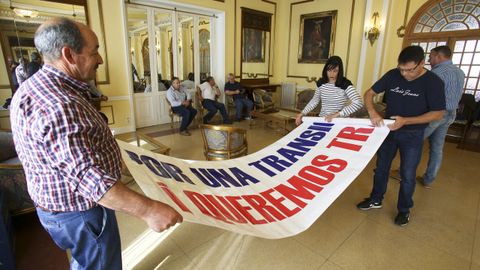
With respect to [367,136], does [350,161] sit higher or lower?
lower

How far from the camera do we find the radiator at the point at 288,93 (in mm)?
6981

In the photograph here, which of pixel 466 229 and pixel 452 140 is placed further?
pixel 452 140

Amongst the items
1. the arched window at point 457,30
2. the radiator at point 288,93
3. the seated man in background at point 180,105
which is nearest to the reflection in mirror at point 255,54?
the radiator at point 288,93

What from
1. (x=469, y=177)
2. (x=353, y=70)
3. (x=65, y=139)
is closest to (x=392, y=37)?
(x=353, y=70)

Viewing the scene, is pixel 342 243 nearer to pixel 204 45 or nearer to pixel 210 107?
pixel 210 107

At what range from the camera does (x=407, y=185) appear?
200cm

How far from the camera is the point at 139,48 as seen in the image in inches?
197

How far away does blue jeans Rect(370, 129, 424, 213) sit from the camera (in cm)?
188

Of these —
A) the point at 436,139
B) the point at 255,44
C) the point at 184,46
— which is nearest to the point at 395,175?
the point at 436,139

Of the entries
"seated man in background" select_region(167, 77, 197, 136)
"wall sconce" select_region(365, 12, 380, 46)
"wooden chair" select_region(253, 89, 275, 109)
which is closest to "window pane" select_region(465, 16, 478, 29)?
"wall sconce" select_region(365, 12, 380, 46)

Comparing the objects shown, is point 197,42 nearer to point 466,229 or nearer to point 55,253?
point 55,253

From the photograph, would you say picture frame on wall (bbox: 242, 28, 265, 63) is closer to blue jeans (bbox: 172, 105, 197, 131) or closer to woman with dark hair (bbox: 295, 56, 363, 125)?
blue jeans (bbox: 172, 105, 197, 131)

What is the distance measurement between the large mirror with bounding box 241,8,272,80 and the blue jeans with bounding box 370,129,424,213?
492 cm

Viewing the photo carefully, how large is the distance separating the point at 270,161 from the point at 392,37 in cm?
502
